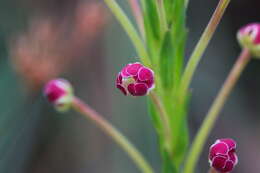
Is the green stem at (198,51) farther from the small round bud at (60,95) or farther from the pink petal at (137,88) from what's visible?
the small round bud at (60,95)

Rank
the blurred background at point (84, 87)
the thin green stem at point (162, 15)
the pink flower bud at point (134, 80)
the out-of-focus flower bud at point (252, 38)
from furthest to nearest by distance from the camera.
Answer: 1. the blurred background at point (84, 87)
2. the out-of-focus flower bud at point (252, 38)
3. the thin green stem at point (162, 15)
4. the pink flower bud at point (134, 80)

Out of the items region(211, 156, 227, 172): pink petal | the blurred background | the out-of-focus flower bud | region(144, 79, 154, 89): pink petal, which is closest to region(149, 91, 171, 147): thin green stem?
region(144, 79, 154, 89): pink petal

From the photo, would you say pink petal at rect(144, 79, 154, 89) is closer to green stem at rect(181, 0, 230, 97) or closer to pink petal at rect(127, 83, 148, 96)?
pink petal at rect(127, 83, 148, 96)

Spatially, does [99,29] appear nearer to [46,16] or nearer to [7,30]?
[46,16]

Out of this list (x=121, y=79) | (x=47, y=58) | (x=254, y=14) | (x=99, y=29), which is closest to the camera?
(x=121, y=79)

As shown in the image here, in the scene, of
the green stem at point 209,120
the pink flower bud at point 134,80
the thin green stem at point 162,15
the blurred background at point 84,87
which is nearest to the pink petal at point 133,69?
the pink flower bud at point 134,80

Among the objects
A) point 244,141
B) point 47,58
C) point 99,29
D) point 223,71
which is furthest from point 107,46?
point 244,141
